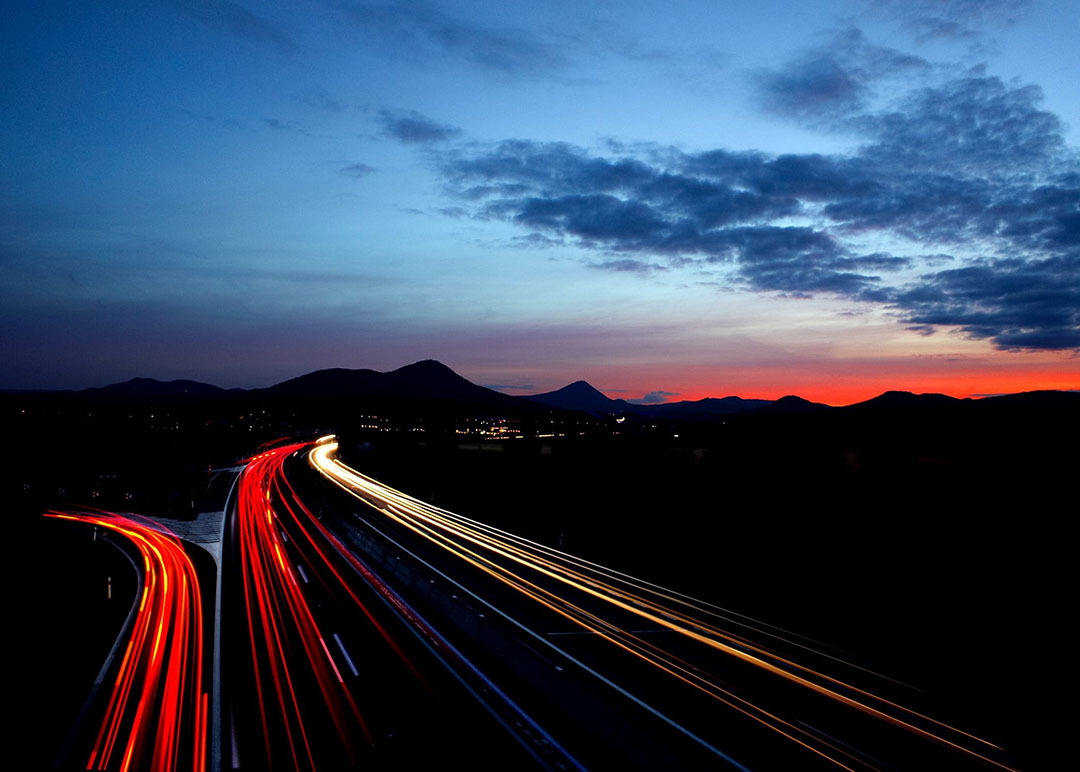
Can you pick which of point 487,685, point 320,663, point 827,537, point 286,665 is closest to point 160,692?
point 286,665

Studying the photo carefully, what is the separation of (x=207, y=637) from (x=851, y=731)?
1602cm

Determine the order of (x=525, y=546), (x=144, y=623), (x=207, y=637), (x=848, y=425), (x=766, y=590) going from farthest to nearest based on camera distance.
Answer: (x=848, y=425)
(x=525, y=546)
(x=766, y=590)
(x=144, y=623)
(x=207, y=637)

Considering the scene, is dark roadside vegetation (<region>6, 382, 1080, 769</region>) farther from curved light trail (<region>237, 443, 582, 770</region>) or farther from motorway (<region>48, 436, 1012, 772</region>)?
curved light trail (<region>237, 443, 582, 770</region>)

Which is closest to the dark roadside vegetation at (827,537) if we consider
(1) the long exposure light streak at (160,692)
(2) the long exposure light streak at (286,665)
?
(1) the long exposure light streak at (160,692)

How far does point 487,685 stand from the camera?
14695 millimetres

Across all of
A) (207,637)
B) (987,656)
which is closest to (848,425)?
(987,656)

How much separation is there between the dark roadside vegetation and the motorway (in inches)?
56.4

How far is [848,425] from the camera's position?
136 feet

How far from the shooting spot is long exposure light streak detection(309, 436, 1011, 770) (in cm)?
1195

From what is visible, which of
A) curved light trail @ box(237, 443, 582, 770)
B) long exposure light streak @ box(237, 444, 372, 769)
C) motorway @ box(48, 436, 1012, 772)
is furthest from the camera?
long exposure light streak @ box(237, 444, 372, 769)

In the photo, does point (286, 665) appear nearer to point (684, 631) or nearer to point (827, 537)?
point (684, 631)

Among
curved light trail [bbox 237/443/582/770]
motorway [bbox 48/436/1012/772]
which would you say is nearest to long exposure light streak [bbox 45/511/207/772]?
motorway [bbox 48/436/1012/772]

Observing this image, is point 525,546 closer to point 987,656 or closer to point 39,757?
point 987,656

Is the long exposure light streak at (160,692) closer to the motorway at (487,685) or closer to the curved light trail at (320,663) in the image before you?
the motorway at (487,685)
